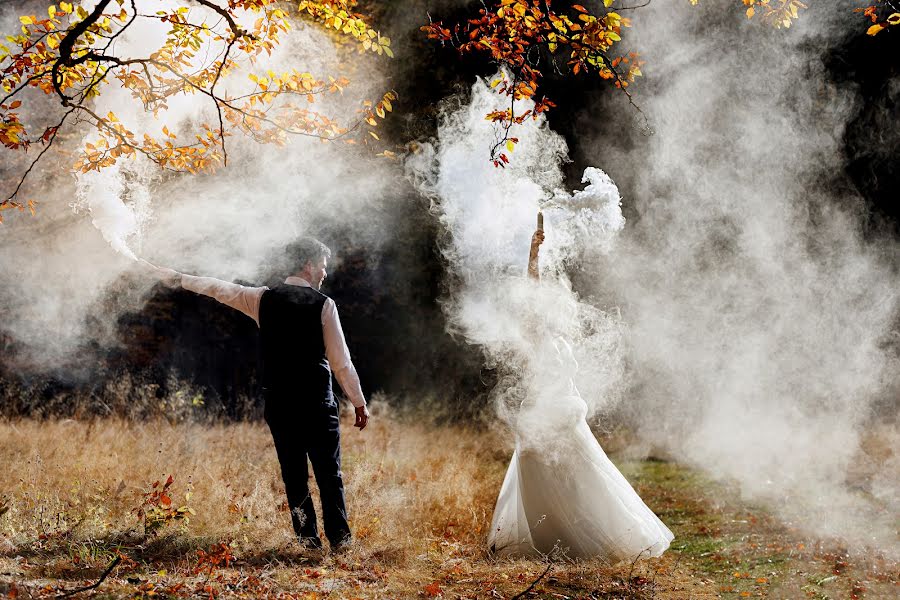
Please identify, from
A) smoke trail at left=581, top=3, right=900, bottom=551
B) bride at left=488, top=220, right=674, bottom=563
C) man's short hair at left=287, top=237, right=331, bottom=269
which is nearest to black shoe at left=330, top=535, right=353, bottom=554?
bride at left=488, top=220, right=674, bottom=563

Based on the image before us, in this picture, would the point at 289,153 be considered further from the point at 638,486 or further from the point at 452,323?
the point at 638,486

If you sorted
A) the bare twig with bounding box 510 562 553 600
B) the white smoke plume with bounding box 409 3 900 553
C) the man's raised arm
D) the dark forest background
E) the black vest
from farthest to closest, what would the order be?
the dark forest background → the white smoke plume with bounding box 409 3 900 553 → the man's raised arm → the black vest → the bare twig with bounding box 510 562 553 600

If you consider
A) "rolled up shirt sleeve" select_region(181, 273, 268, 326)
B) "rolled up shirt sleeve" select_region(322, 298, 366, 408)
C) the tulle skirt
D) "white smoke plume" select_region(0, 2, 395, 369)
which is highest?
"white smoke plume" select_region(0, 2, 395, 369)

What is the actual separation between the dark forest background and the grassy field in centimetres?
334

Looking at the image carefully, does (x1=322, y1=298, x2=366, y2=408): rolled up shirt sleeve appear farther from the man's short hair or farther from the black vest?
the man's short hair

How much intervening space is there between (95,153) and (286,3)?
4.51 meters

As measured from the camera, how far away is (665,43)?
33.0 feet

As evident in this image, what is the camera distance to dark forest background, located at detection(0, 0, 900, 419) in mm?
10266

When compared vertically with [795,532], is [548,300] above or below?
above

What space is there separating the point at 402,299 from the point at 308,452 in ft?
26.2

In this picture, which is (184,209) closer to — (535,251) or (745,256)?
(535,251)

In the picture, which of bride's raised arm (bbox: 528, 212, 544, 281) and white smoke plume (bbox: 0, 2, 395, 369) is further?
white smoke plume (bbox: 0, 2, 395, 369)

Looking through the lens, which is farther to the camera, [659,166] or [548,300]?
[659,166]

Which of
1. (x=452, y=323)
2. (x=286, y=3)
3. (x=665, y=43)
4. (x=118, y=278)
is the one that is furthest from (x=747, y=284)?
(x=118, y=278)
